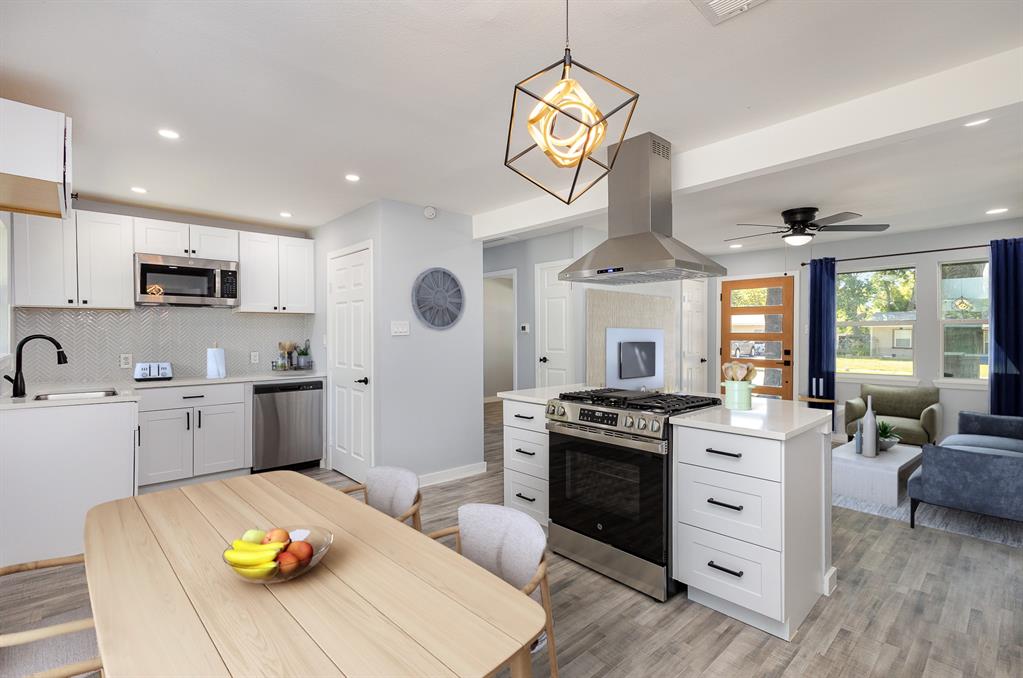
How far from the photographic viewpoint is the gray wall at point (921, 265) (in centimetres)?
521

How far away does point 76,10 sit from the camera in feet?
5.64

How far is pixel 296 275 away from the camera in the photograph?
498cm

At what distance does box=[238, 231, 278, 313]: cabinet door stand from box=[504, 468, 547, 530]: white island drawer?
123 inches

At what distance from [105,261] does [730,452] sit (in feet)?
16.1

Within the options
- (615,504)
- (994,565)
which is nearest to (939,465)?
(994,565)

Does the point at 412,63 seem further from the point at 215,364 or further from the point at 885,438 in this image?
the point at 885,438

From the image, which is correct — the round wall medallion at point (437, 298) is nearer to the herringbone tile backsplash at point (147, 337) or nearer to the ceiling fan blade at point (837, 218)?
the herringbone tile backsplash at point (147, 337)

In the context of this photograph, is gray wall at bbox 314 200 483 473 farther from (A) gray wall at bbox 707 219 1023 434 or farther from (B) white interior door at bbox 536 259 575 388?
(A) gray wall at bbox 707 219 1023 434

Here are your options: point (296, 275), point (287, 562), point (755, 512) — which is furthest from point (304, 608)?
point (296, 275)

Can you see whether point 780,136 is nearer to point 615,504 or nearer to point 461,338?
point 615,504

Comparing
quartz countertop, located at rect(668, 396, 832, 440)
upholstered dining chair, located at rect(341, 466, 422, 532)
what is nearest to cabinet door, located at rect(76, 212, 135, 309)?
upholstered dining chair, located at rect(341, 466, 422, 532)

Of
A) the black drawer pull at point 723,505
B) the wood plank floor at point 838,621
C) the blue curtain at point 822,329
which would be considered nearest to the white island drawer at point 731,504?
the black drawer pull at point 723,505

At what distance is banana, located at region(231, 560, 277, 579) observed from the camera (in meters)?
1.16

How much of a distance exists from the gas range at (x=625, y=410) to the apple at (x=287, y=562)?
1711 mm
